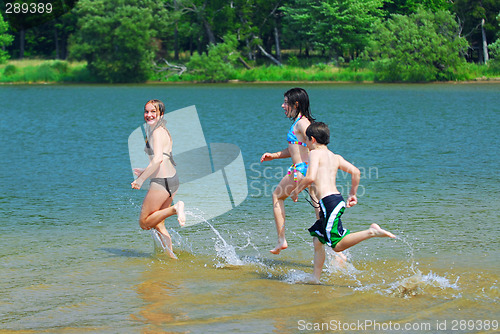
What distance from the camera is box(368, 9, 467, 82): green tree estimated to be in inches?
2638

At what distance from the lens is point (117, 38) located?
241ft

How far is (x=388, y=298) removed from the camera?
7.77 metres

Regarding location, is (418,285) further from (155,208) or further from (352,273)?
(155,208)

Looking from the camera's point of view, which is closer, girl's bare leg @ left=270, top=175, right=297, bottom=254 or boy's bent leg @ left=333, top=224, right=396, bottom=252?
Answer: boy's bent leg @ left=333, top=224, right=396, bottom=252

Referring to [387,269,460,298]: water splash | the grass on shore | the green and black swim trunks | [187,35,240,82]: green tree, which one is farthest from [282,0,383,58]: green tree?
the green and black swim trunks

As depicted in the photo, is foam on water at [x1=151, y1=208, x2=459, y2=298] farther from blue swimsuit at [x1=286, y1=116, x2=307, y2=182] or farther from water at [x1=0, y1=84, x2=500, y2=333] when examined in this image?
blue swimsuit at [x1=286, y1=116, x2=307, y2=182]

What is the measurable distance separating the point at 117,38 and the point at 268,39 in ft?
61.9

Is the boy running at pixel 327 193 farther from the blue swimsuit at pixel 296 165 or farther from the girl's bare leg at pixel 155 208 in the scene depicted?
the girl's bare leg at pixel 155 208

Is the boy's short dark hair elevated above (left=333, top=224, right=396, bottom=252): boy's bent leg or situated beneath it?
elevated above

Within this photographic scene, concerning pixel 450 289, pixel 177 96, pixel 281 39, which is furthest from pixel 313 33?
pixel 450 289

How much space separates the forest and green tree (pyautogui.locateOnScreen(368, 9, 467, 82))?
0.33 ft

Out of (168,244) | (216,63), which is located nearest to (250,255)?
(168,244)

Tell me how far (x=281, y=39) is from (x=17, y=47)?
3352 centimetres

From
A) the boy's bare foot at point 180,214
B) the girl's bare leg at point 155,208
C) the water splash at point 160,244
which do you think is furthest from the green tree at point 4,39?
the boy's bare foot at point 180,214
